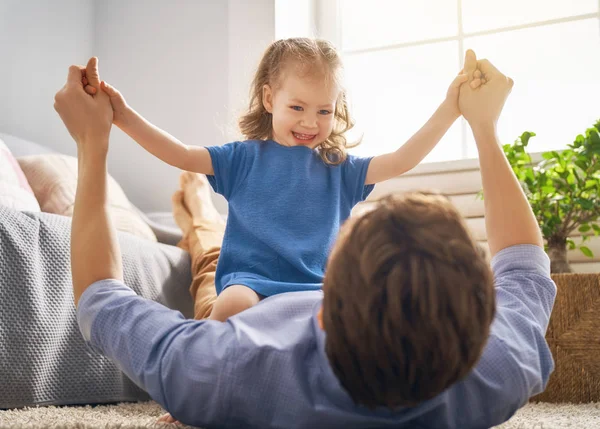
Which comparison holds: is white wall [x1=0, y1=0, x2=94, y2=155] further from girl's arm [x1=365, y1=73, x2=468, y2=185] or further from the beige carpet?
girl's arm [x1=365, y1=73, x2=468, y2=185]

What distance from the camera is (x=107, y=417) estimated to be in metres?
1.17

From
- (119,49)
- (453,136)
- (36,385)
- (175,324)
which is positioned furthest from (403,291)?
(119,49)

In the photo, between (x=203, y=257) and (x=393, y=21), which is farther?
(x=393, y=21)

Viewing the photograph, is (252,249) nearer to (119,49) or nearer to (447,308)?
(447,308)

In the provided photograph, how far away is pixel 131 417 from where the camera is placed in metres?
1.22

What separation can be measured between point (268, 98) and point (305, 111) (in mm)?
A: 141

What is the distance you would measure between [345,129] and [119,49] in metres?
1.83

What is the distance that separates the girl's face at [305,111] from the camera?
1239 millimetres

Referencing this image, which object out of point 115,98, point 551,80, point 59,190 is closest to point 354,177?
point 115,98

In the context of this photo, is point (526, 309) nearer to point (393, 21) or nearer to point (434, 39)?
point (434, 39)

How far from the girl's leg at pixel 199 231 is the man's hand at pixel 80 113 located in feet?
2.50

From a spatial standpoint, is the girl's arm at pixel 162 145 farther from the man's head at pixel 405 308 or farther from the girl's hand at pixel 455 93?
the man's head at pixel 405 308

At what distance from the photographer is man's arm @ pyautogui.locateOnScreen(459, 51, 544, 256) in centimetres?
89

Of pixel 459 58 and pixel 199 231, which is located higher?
pixel 459 58
